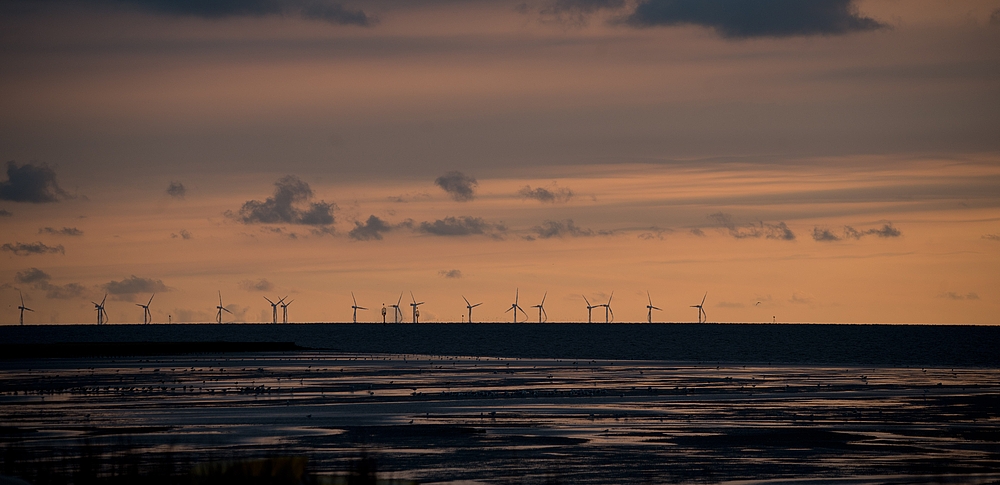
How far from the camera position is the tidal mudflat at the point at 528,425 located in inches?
1352

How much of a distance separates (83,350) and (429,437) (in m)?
122

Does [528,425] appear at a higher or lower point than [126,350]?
lower

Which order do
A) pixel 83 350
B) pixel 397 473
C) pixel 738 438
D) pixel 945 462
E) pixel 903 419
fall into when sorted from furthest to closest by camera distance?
pixel 83 350 < pixel 903 419 < pixel 738 438 < pixel 945 462 < pixel 397 473

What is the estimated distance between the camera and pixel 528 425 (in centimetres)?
4766

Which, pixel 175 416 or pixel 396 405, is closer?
pixel 175 416

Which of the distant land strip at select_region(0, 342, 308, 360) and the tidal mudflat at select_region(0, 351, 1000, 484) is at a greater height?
the distant land strip at select_region(0, 342, 308, 360)

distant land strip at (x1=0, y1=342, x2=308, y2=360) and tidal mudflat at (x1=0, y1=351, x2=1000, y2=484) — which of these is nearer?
tidal mudflat at (x1=0, y1=351, x2=1000, y2=484)

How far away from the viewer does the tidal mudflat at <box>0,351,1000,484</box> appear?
3434 centimetres

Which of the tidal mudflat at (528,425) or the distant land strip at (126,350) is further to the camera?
the distant land strip at (126,350)

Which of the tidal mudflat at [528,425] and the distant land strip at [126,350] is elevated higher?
the distant land strip at [126,350]

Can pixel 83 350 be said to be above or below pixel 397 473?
above

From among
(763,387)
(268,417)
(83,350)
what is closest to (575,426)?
(268,417)

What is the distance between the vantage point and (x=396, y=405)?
58.2 metres

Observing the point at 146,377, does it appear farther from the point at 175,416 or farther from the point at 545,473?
the point at 545,473
